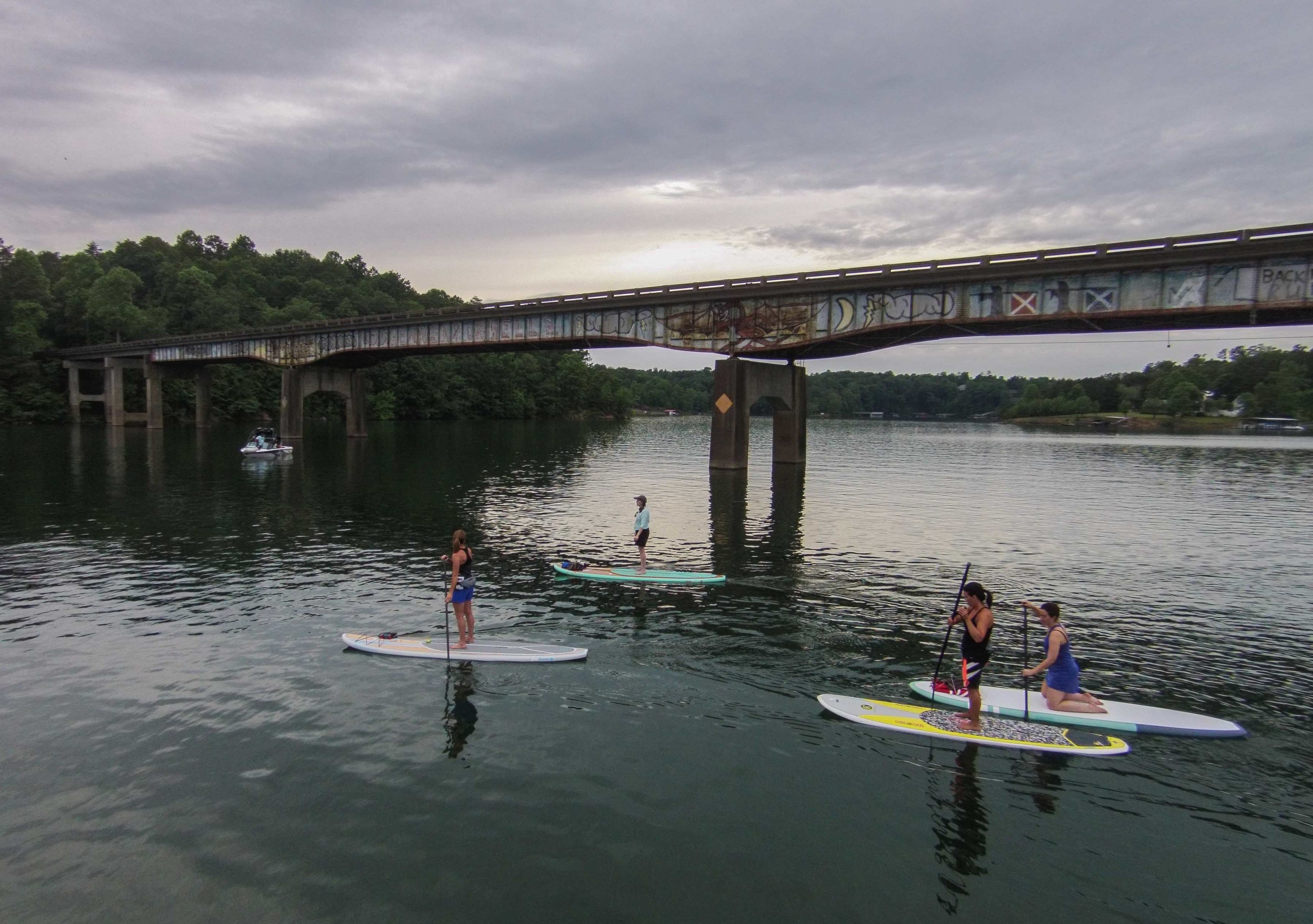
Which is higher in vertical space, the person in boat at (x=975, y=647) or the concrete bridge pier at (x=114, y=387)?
Answer: the concrete bridge pier at (x=114, y=387)

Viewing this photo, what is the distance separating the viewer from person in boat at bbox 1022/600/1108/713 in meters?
13.6

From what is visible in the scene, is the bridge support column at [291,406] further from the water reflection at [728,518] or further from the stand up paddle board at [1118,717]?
the stand up paddle board at [1118,717]

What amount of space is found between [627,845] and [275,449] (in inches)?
2500

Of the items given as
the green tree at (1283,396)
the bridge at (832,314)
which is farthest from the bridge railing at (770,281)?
the green tree at (1283,396)

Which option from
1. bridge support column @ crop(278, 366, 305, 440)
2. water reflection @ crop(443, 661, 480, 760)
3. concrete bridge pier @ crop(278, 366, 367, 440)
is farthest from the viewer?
concrete bridge pier @ crop(278, 366, 367, 440)

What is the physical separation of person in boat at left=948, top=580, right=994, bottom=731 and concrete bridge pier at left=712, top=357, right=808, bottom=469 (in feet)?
118

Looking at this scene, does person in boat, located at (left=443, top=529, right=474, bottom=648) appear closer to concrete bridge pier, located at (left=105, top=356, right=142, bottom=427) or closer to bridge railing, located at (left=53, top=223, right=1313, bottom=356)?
bridge railing, located at (left=53, top=223, right=1313, bottom=356)

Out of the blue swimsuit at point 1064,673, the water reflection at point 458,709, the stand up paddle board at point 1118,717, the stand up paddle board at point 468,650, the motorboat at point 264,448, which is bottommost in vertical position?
the water reflection at point 458,709

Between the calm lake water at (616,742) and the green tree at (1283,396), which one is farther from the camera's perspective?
the green tree at (1283,396)

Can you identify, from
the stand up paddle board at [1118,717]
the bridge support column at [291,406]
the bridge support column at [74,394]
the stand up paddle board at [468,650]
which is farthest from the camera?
the bridge support column at [74,394]

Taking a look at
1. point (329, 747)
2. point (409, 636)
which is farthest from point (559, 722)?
point (409, 636)

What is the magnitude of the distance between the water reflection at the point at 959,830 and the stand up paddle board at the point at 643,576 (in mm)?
11293

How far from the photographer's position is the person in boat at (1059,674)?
13.6 m

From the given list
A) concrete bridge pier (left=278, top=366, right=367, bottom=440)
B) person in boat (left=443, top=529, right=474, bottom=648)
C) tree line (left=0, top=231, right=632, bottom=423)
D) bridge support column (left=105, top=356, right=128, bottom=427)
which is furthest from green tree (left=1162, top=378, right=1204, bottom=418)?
person in boat (left=443, top=529, right=474, bottom=648)
